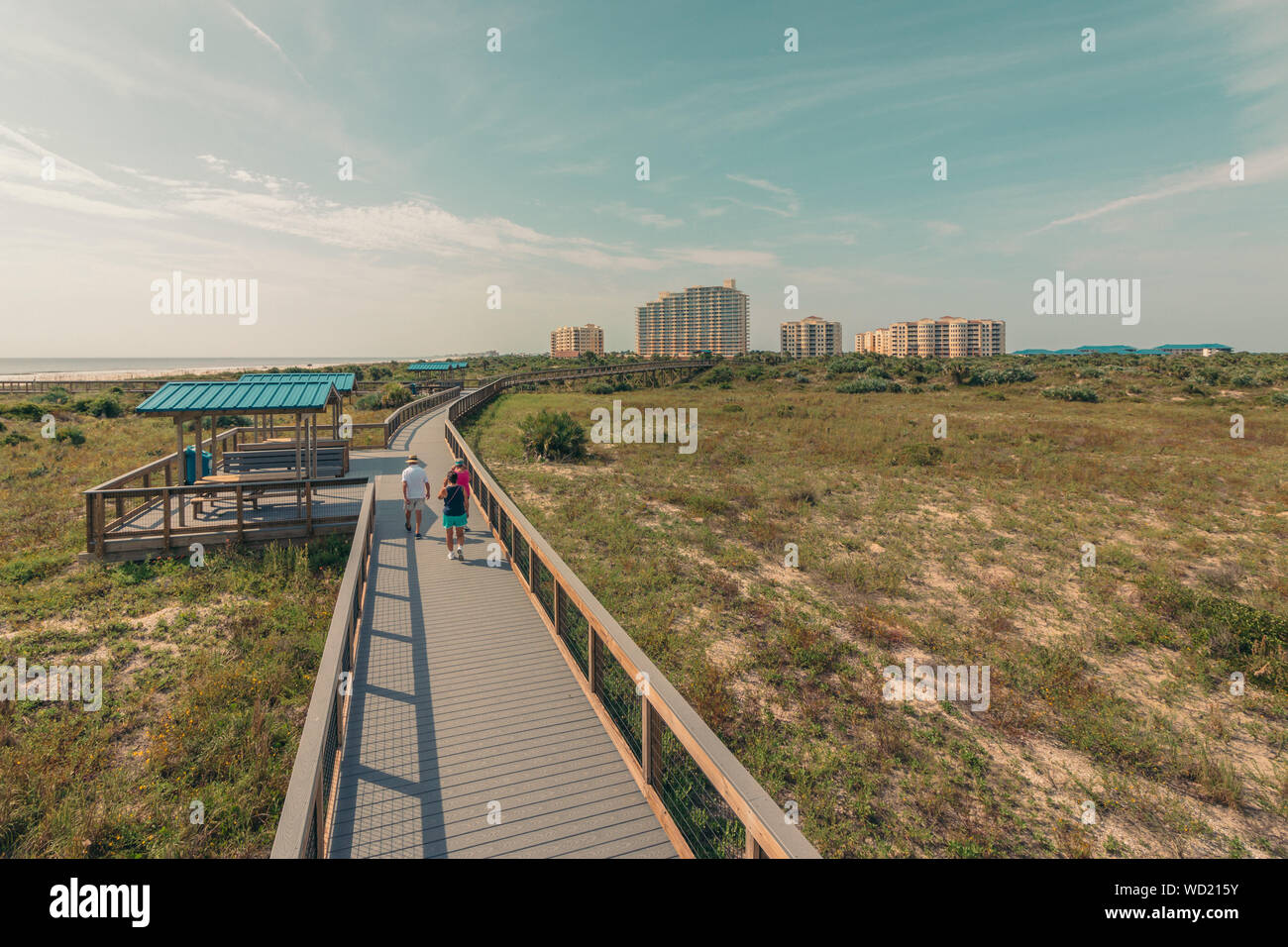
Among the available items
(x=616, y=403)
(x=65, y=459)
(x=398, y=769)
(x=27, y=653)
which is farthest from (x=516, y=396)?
(x=398, y=769)

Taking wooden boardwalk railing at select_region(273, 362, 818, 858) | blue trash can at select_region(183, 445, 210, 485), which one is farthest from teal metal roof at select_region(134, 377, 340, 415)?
wooden boardwalk railing at select_region(273, 362, 818, 858)

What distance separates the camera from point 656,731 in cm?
467

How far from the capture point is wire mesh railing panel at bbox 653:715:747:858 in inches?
179

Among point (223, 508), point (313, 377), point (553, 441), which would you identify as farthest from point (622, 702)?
point (553, 441)

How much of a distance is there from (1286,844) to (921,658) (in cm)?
368

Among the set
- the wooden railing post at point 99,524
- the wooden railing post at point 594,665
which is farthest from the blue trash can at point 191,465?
the wooden railing post at point 594,665

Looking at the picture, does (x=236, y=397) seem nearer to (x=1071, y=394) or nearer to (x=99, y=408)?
(x=99, y=408)

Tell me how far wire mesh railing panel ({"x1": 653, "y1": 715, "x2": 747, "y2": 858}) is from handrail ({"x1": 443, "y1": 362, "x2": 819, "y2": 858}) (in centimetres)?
2

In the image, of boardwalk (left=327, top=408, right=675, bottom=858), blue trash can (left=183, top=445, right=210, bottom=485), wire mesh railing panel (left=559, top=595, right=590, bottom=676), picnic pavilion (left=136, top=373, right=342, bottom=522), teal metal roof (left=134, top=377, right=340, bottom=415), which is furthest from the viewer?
blue trash can (left=183, top=445, right=210, bottom=485)

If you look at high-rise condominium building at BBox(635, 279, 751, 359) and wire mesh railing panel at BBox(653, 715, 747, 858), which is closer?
wire mesh railing panel at BBox(653, 715, 747, 858)

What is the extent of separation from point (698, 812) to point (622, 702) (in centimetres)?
168

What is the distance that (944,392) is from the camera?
4425 centimetres

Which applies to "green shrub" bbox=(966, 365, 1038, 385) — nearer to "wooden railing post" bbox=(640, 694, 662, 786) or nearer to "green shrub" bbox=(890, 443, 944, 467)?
"green shrub" bbox=(890, 443, 944, 467)

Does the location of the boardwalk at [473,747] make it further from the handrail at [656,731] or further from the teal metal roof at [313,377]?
the teal metal roof at [313,377]
